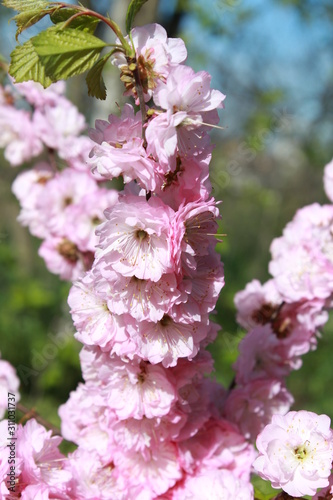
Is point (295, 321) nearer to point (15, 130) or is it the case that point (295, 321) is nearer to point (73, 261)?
point (73, 261)

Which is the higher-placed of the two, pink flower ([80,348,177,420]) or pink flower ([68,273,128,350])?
pink flower ([68,273,128,350])

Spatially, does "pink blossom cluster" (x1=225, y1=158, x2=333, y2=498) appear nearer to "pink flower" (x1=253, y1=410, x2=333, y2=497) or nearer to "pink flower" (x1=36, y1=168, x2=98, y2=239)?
"pink flower" (x1=253, y1=410, x2=333, y2=497)

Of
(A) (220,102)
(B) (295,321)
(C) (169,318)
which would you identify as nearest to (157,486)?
(C) (169,318)

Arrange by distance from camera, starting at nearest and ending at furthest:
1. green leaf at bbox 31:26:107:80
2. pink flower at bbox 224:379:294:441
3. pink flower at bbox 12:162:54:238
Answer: green leaf at bbox 31:26:107:80, pink flower at bbox 224:379:294:441, pink flower at bbox 12:162:54:238

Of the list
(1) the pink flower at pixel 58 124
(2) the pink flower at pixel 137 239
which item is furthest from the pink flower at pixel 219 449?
(1) the pink flower at pixel 58 124

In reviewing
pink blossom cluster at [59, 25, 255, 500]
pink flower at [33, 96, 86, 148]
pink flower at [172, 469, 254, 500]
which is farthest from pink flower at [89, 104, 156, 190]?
pink flower at [33, 96, 86, 148]

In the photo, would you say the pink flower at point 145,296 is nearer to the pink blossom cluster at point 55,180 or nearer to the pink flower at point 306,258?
the pink flower at point 306,258
